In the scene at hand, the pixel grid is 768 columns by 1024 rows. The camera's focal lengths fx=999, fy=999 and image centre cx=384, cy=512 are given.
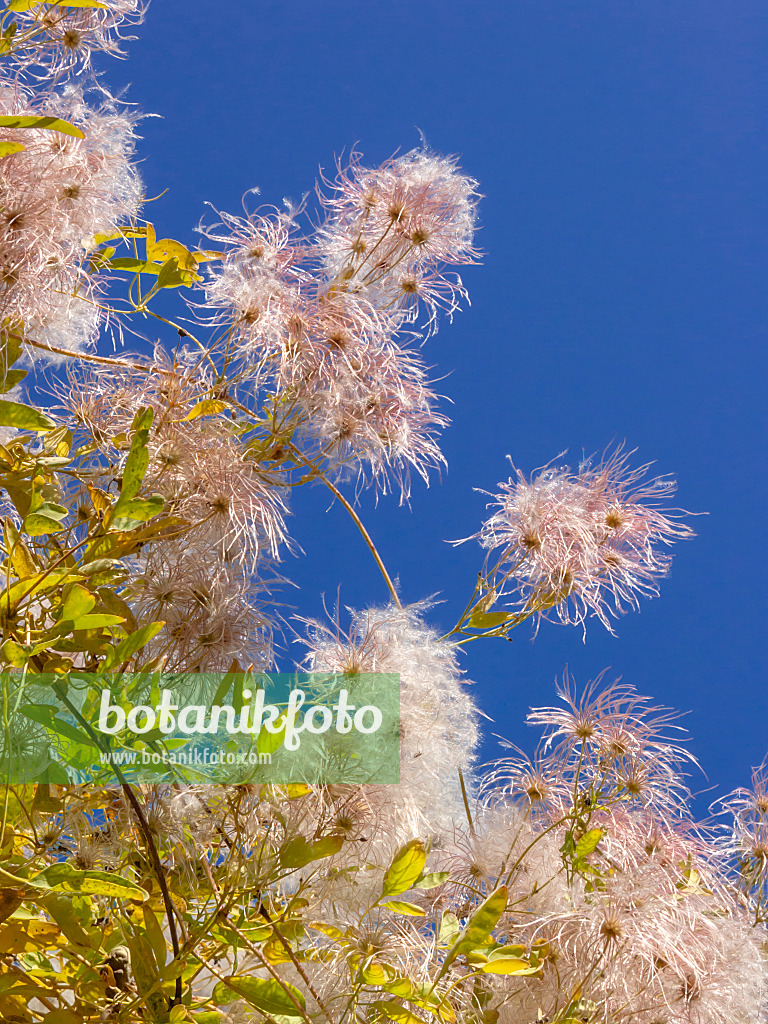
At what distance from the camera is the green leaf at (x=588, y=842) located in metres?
Answer: 0.68

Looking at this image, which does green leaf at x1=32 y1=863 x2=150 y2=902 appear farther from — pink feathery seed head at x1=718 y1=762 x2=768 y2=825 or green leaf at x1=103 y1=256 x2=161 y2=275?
pink feathery seed head at x1=718 y1=762 x2=768 y2=825

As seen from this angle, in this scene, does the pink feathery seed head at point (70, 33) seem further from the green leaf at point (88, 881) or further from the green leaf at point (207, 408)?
the green leaf at point (88, 881)

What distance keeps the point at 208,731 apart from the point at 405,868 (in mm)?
148

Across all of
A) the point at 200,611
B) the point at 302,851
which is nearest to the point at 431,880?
the point at 302,851

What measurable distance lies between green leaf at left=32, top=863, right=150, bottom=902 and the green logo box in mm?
63

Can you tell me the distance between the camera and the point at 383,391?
70 centimetres

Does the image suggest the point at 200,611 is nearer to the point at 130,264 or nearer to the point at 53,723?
the point at 53,723

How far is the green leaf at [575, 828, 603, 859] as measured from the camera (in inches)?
27.0

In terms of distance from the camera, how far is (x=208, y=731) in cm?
58

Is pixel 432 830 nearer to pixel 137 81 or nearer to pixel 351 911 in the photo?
pixel 351 911

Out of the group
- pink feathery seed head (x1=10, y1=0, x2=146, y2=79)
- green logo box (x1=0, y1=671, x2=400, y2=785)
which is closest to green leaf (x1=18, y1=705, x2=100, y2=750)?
green logo box (x1=0, y1=671, x2=400, y2=785)

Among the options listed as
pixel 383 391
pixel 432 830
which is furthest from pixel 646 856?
pixel 383 391

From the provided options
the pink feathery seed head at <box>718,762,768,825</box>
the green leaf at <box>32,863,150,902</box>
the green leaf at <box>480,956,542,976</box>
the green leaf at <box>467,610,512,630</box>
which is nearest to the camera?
the green leaf at <box>32,863,150,902</box>

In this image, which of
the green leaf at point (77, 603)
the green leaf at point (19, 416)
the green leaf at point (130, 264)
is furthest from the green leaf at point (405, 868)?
the green leaf at point (130, 264)
